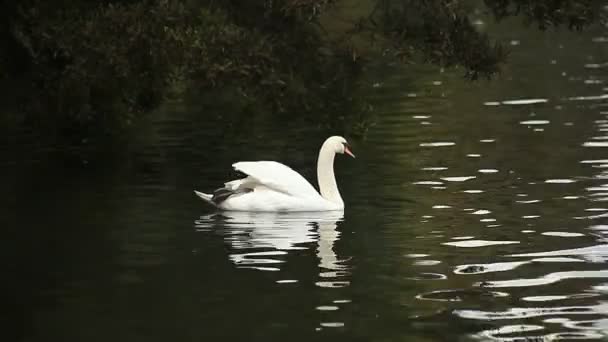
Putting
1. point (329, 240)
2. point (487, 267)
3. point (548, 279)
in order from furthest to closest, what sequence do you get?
point (329, 240), point (487, 267), point (548, 279)

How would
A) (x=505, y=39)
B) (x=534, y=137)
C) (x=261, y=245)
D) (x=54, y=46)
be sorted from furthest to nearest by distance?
(x=505, y=39)
(x=534, y=137)
(x=54, y=46)
(x=261, y=245)

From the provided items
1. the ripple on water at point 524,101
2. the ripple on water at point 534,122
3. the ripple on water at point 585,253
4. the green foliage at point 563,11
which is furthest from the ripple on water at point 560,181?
the ripple on water at point 524,101

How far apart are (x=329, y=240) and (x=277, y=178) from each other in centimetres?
223

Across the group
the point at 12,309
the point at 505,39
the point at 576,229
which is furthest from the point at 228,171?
the point at 505,39

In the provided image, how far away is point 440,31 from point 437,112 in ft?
35.9

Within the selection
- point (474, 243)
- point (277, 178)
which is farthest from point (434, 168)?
point (474, 243)

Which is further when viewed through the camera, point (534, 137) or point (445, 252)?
point (534, 137)

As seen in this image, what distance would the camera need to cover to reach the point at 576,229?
15.9 meters

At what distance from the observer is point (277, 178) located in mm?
18109

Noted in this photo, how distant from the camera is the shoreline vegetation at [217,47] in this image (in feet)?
61.1

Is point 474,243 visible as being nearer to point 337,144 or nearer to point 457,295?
point 457,295

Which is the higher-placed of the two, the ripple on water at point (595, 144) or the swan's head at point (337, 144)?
the swan's head at point (337, 144)

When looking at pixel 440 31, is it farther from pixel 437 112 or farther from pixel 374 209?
pixel 437 112

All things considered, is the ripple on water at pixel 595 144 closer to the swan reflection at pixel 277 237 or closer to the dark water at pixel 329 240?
the dark water at pixel 329 240
